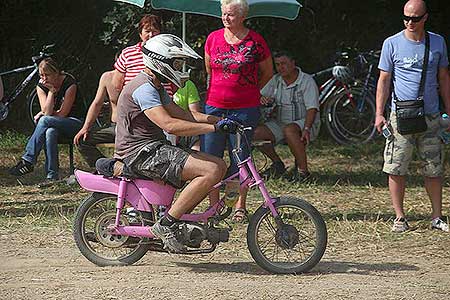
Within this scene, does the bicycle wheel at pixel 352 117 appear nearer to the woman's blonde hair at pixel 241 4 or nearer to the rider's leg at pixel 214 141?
the rider's leg at pixel 214 141

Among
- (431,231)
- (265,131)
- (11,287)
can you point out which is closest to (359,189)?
(265,131)

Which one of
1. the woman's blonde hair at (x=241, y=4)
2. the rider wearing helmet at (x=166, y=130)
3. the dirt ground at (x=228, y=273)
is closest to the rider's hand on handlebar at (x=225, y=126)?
the rider wearing helmet at (x=166, y=130)

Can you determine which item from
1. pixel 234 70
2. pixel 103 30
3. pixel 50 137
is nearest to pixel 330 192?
pixel 234 70

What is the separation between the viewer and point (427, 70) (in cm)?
809

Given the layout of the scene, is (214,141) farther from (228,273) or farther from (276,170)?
(276,170)

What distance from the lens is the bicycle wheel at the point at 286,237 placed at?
6750 mm

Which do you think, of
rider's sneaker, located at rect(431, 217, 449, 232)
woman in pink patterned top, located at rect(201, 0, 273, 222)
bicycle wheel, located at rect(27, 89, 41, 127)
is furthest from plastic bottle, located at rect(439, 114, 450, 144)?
bicycle wheel, located at rect(27, 89, 41, 127)

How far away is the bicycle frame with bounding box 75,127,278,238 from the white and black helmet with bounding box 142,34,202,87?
593 mm

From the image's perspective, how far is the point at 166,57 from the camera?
6648mm

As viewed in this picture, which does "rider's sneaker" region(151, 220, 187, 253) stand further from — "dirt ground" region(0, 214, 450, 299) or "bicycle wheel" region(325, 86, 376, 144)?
"bicycle wheel" region(325, 86, 376, 144)

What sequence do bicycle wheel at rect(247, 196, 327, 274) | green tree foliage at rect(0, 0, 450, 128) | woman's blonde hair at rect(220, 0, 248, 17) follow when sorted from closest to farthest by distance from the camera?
bicycle wheel at rect(247, 196, 327, 274)
woman's blonde hair at rect(220, 0, 248, 17)
green tree foliage at rect(0, 0, 450, 128)

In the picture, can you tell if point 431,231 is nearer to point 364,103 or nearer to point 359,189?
point 359,189

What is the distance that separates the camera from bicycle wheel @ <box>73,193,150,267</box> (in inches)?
272

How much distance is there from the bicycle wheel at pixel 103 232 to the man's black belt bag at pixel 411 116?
2.39 meters
